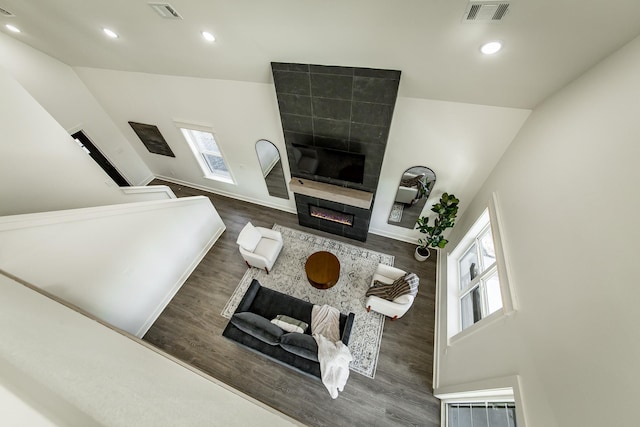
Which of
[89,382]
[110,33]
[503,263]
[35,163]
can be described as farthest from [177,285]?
[503,263]

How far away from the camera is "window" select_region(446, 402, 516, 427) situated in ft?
6.38

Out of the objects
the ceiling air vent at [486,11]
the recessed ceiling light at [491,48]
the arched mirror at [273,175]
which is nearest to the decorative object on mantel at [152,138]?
the arched mirror at [273,175]

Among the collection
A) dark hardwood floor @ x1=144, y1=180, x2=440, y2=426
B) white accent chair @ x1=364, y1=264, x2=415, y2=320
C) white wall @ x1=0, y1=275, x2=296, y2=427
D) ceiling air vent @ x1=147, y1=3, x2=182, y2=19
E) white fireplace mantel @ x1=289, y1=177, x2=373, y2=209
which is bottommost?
white wall @ x1=0, y1=275, x2=296, y2=427

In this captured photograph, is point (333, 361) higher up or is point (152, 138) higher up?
point (152, 138)

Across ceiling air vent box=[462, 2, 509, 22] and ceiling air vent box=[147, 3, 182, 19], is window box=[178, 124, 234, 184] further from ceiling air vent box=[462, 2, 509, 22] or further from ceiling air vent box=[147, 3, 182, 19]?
ceiling air vent box=[462, 2, 509, 22]

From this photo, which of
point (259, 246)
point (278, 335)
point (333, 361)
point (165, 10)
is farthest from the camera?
point (259, 246)

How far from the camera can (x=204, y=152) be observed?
5.48 meters

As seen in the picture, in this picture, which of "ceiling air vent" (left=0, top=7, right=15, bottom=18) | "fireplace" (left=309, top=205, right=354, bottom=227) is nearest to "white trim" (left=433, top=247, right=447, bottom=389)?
"fireplace" (left=309, top=205, right=354, bottom=227)

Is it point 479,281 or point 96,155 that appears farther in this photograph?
point 96,155

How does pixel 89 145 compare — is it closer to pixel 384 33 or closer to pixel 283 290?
pixel 283 290

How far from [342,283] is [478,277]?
215 cm

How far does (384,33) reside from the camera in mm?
2260

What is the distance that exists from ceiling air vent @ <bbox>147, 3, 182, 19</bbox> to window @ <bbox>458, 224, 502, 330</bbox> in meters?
4.72

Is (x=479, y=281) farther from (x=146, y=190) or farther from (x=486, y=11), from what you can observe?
(x=146, y=190)
